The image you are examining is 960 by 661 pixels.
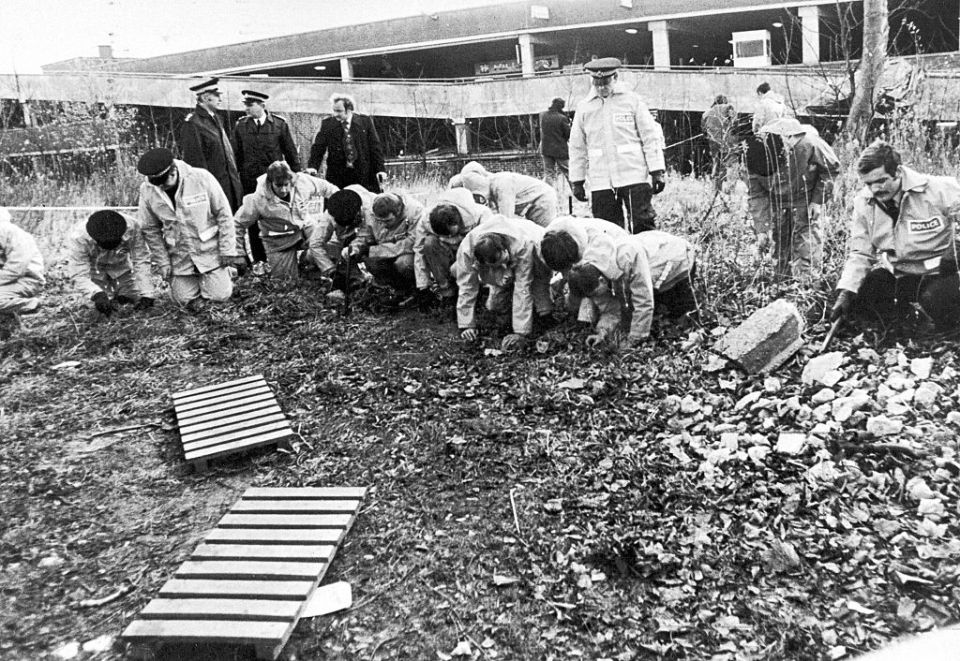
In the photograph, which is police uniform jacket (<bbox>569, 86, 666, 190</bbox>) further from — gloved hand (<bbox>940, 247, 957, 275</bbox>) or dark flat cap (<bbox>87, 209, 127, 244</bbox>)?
dark flat cap (<bbox>87, 209, 127, 244</bbox>)

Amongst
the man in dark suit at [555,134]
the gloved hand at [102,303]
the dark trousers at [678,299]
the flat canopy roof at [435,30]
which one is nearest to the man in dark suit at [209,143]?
the gloved hand at [102,303]

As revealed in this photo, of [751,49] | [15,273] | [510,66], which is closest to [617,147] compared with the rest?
[15,273]

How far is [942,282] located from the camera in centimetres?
443

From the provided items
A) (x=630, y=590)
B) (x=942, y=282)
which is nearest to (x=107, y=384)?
(x=630, y=590)

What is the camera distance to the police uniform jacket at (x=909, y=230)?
14.3 ft

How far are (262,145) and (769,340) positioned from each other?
549 centimetres

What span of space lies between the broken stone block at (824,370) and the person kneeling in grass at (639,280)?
3.50 feet

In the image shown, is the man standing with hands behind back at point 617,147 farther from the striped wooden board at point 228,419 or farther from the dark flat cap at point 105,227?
the dark flat cap at point 105,227

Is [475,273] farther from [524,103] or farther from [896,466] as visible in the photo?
[524,103]

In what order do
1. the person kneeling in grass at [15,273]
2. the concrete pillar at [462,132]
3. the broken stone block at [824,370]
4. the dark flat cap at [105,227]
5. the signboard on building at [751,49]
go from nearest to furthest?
1. the broken stone block at [824,370]
2. the person kneeling in grass at [15,273]
3. the dark flat cap at [105,227]
4. the signboard on building at [751,49]
5. the concrete pillar at [462,132]

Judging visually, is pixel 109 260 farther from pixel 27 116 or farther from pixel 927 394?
pixel 27 116

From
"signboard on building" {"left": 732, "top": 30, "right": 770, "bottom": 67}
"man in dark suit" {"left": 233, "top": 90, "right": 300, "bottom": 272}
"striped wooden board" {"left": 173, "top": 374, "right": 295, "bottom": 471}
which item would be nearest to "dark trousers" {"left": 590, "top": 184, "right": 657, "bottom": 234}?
"striped wooden board" {"left": 173, "top": 374, "right": 295, "bottom": 471}

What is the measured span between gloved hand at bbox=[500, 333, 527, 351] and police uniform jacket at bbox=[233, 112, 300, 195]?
3.52m

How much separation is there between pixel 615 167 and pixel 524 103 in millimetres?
12346
